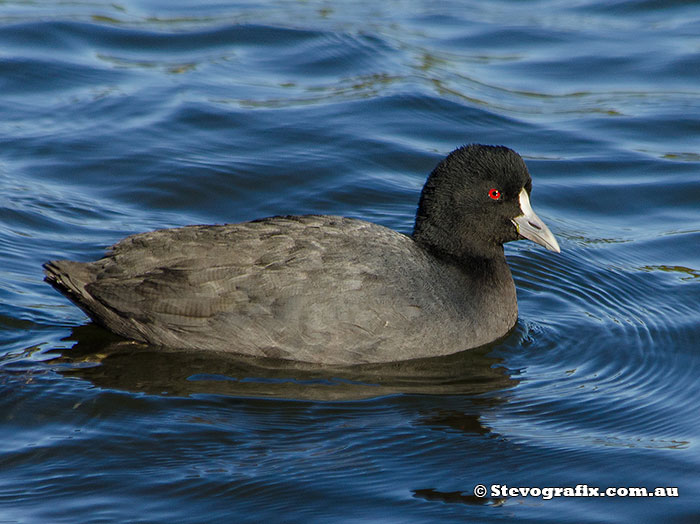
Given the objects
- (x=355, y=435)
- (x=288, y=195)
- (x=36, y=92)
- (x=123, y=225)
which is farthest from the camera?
(x=36, y=92)

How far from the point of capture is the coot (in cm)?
756

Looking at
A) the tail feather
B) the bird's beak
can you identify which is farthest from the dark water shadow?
the bird's beak

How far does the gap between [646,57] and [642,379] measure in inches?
333

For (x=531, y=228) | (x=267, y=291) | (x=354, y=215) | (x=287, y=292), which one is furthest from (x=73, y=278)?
(x=354, y=215)

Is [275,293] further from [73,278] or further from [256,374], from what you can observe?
[73,278]

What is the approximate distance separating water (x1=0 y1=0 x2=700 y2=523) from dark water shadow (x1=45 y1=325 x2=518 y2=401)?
2 centimetres

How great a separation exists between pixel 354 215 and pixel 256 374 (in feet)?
11.8

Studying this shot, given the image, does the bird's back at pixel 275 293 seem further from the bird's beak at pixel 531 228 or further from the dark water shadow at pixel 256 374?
the bird's beak at pixel 531 228

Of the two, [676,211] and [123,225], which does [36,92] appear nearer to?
[123,225]

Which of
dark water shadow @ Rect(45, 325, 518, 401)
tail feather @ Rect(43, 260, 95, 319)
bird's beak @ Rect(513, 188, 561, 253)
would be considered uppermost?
bird's beak @ Rect(513, 188, 561, 253)

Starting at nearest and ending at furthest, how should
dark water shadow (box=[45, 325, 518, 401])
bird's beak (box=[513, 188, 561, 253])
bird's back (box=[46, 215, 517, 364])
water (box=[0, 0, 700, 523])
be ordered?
water (box=[0, 0, 700, 523]) < dark water shadow (box=[45, 325, 518, 401]) < bird's back (box=[46, 215, 517, 364]) < bird's beak (box=[513, 188, 561, 253])

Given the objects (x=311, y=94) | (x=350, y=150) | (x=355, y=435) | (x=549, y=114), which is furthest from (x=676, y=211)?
(x=355, y=435)

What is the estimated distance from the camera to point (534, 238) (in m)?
8.57

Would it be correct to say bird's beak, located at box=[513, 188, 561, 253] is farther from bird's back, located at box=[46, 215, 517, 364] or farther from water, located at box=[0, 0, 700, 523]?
bird's back, located at box=[46, 215, 517, 364]
